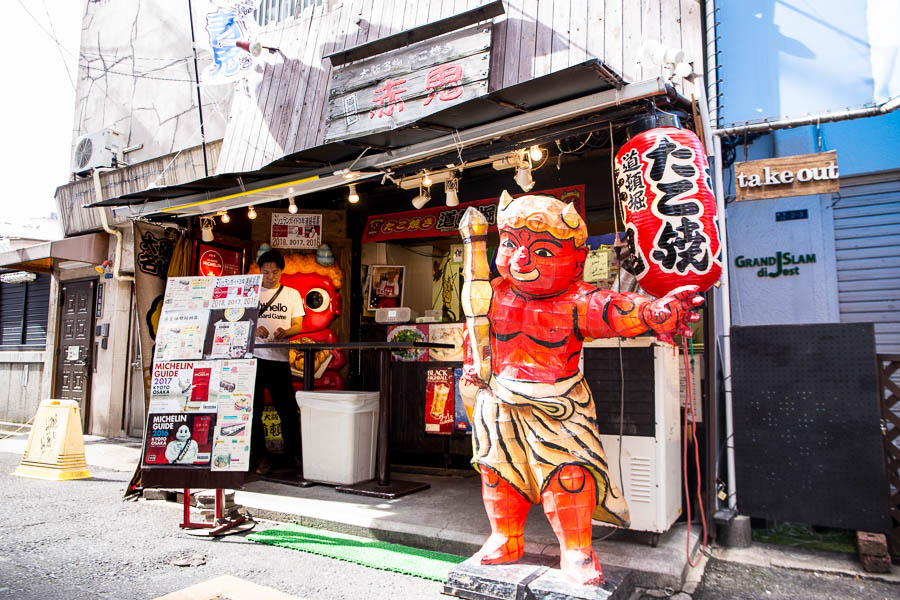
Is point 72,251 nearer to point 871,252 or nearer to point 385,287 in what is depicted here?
point 385,287

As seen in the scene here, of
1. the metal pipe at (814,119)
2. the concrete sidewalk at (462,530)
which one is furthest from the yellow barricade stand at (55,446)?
the metal pipe at (814,119)

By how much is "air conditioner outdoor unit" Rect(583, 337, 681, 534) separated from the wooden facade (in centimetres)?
199

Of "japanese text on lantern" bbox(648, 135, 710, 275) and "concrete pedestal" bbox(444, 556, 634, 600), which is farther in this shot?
"japanese text on lantern" bbox(648, 135, 710, 275)

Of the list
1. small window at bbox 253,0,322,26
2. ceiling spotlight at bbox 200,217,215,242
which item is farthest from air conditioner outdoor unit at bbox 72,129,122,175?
ceiling spotlight at bbox 200,217,215,242

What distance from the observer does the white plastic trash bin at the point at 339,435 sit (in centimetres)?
546

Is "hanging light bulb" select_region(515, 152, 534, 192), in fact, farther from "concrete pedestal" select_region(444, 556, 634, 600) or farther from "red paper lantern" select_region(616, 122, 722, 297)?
"concrete pedestal" select_region(444, 556, 634, 600)

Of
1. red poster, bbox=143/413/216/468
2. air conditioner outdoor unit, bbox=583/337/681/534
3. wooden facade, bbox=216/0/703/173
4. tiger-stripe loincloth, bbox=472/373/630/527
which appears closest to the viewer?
tiger-stripe loincloth, bbox=472/373/630/527

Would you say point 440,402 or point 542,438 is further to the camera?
point 440,402

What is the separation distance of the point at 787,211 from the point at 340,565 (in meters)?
5.02

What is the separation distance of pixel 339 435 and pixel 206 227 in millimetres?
3059

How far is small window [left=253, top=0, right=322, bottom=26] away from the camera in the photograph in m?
7.82

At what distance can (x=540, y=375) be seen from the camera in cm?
325

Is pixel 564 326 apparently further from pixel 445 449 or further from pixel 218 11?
pixel 218 11

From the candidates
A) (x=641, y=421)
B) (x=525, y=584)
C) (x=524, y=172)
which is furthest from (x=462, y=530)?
(x=524, y=172)
